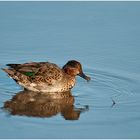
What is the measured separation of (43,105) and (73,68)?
4.79 feet

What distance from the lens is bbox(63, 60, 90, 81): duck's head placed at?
12734mm

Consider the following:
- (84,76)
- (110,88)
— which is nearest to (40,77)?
(84,76)

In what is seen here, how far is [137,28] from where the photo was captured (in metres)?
15.7

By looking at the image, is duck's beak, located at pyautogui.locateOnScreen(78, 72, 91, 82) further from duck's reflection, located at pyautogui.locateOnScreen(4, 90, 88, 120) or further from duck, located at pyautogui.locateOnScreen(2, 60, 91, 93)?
duck's reflection, located at pyautogui.locateOnScreen(4, 90, 88, 120)

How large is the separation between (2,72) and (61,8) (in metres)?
4.05

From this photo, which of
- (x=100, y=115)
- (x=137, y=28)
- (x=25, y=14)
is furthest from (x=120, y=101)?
(x=25, y=14)

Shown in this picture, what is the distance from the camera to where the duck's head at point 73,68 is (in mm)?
12734

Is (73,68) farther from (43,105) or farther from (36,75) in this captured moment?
(43,105)

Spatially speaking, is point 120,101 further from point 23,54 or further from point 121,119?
point 23,54

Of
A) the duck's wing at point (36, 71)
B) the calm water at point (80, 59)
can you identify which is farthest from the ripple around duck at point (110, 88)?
the duck's wing at point (36, 71)

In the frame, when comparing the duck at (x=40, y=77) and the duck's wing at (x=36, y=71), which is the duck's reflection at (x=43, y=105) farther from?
the duck's wing at (x=36, y=71)

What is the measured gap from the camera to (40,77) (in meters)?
12.6

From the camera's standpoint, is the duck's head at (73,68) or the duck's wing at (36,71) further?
the duck's head at (73,68)

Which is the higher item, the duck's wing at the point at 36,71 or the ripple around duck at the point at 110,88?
the duck's wing at the point at 36,71
